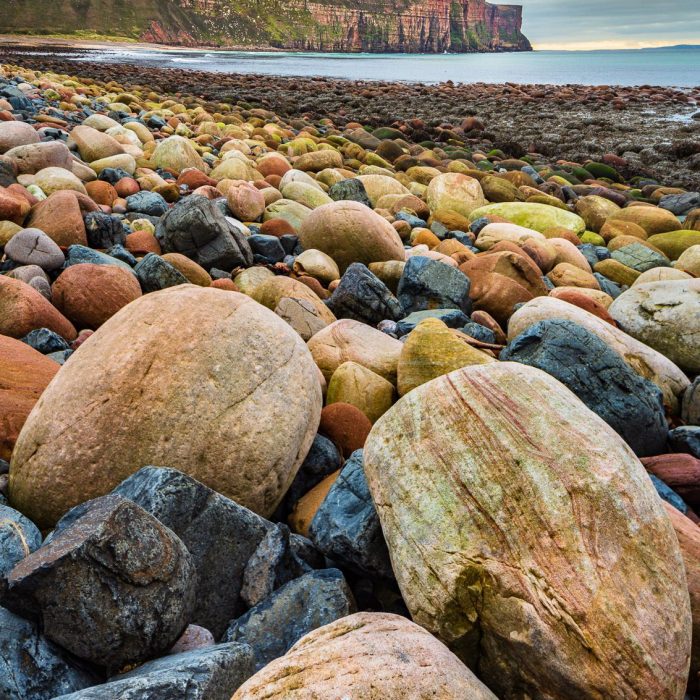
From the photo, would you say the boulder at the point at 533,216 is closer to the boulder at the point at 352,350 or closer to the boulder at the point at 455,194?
the boulder at the point at 455,194

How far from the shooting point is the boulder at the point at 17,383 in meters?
3.13

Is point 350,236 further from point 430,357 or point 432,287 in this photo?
point 430,357

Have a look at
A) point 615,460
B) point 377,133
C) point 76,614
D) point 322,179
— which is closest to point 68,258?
point 76,614

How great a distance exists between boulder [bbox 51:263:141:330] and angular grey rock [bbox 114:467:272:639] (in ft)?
8.05

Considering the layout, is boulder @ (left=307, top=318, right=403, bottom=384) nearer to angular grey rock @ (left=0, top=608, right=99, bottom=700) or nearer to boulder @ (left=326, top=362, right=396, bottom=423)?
boulder @ (left=326, top=362, right=396, bottom=423)

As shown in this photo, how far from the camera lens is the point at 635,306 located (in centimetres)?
562

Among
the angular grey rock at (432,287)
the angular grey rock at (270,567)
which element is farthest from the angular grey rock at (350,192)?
the angular grey rock at (270,567)

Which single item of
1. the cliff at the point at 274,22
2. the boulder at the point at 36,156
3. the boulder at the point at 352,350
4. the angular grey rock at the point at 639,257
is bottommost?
the angular grey rock at the point at 639,257

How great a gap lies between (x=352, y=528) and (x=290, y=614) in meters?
0.43

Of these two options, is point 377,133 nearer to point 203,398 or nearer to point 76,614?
point 203,398

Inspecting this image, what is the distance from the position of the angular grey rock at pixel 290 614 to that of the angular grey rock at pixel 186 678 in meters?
0.32

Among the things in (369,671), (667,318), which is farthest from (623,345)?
(369,671)

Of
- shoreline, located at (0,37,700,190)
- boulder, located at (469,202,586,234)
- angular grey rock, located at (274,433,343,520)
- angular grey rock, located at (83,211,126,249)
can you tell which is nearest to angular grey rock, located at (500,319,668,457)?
angular grey rock, located at (274,433,343,520)

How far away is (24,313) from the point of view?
4.22 metres
